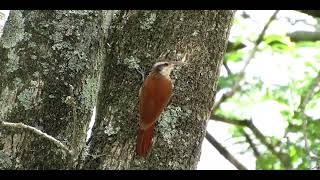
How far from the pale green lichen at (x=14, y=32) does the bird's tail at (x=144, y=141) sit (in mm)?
790

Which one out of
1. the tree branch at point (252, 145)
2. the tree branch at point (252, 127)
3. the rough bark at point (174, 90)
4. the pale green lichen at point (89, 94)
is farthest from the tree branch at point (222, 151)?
the rough bark at point (174, 90)

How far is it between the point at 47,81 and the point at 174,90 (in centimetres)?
59

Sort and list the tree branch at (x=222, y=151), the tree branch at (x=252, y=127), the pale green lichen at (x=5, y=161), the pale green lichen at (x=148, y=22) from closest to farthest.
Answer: the pale green lichen at (x=148, y=22) < the pale green lichen at (x=5, y=161) < the tree branch at (x=222, y=151) < the tree branch at (x=252, y=127)

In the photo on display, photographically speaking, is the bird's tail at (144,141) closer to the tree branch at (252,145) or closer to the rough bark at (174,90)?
the rough bark at (174,90)

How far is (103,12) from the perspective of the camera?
2.28m

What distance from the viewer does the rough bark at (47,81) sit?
205 cm

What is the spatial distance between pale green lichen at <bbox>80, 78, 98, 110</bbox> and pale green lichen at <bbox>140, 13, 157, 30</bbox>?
435 millimetres

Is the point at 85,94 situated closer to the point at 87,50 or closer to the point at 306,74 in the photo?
the point at 87,50

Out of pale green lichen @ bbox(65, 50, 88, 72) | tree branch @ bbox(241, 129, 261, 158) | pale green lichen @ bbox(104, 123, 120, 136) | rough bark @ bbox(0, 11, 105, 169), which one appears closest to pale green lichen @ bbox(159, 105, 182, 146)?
pale green lichen @ bbox(104, 123, 120, 136)

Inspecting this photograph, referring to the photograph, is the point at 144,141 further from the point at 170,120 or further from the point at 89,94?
the point at 89,94

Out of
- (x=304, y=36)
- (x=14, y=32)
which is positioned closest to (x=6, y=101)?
(x=14, y=32)

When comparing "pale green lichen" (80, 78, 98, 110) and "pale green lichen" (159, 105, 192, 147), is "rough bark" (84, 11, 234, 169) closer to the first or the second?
"pale green lichen" (159, 105, 192, 147)
